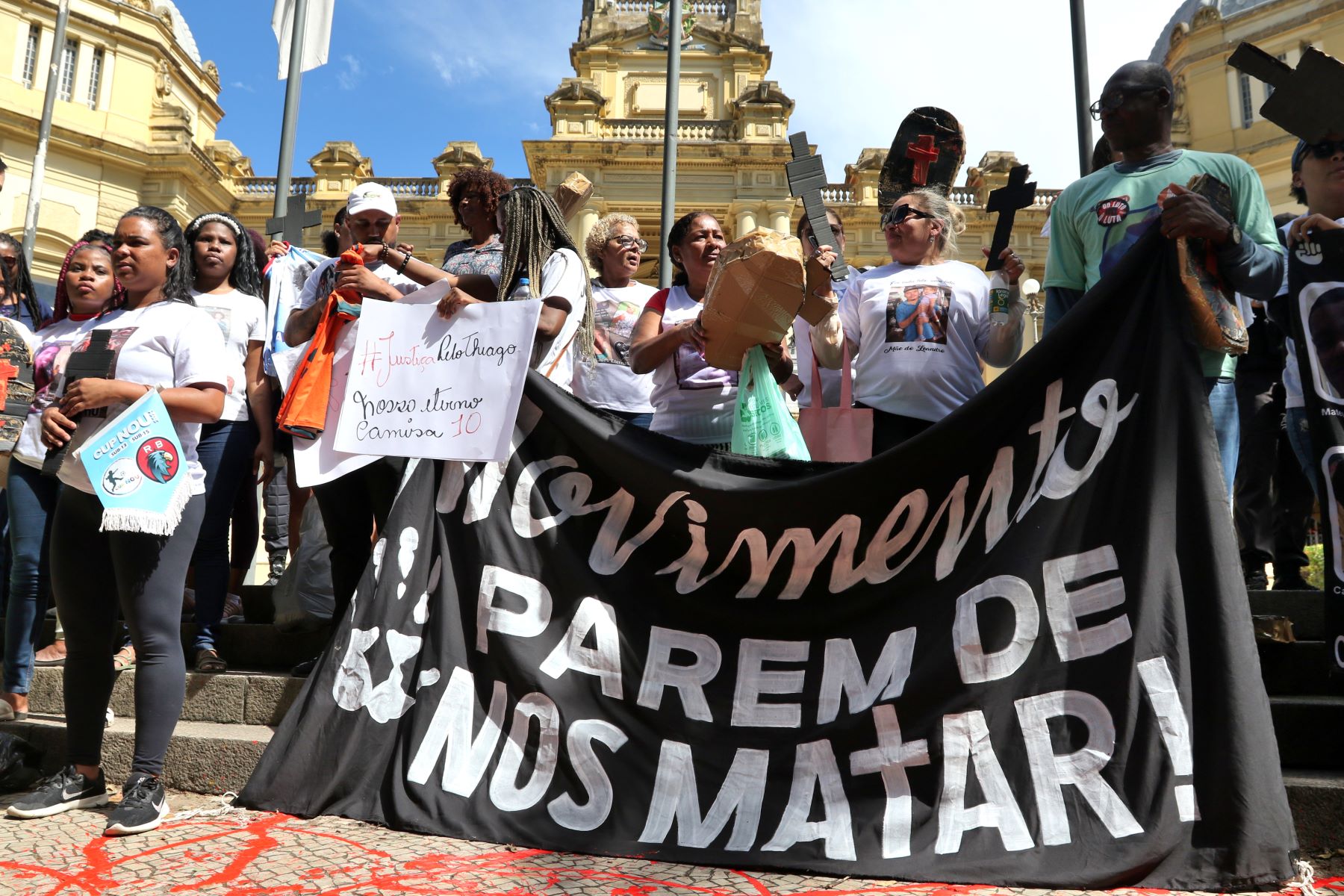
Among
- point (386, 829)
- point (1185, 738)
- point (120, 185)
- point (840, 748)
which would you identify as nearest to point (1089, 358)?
point (1185, 738)

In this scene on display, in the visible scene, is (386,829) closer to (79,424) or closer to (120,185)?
(79,424)

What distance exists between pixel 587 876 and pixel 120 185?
27.8 meters

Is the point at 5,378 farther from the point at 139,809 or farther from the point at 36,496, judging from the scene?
the point at 139,809

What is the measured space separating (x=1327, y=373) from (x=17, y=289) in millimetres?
5327

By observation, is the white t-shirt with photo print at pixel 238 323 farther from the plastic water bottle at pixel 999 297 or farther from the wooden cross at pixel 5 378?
the plastic water bottle at pixel 999 297

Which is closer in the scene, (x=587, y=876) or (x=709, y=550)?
(x=587, y=876)

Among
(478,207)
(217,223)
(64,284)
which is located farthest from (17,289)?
(478,207)

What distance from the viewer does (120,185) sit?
2548 cm

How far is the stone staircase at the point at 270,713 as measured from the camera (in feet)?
8.96

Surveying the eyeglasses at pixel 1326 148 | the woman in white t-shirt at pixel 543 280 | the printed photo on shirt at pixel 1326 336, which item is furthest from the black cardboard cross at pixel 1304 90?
the woman in white t-shirt at pixel 543 280

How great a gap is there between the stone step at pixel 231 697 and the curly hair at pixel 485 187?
1957 millimetres

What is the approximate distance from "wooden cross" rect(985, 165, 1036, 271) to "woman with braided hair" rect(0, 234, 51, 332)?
4.12m

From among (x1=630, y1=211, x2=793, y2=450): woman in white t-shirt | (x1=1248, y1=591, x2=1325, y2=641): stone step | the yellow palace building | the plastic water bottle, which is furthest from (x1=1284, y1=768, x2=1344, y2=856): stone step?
the yellow palace building

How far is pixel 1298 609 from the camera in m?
3.85
